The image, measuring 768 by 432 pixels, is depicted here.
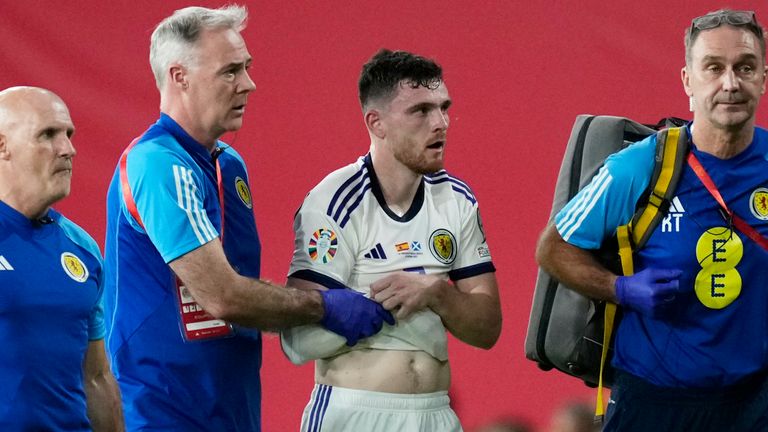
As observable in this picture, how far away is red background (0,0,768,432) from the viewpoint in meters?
5.07

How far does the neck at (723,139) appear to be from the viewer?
3.11m

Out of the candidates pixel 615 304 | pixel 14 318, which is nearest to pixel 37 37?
pixel 14 318

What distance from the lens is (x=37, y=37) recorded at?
17.3 feet

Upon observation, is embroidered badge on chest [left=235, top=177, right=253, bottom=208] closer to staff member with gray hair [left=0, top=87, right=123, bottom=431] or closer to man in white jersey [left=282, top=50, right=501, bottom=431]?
man in white jersey [left=282, top=50, right=501, bottom=431]

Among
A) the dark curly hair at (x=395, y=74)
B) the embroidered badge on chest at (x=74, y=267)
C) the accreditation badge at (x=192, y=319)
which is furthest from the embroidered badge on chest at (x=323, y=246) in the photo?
the embroidered badge on chest at (x=74, y=267)

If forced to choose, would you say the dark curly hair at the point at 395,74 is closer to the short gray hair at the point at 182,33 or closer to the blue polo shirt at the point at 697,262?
the short gray hair at the point at 182,33

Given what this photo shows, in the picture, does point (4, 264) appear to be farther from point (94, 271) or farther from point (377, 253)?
point (377, 253)

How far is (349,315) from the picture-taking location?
10.1ft

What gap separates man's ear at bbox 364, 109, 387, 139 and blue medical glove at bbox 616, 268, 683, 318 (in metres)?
0.76

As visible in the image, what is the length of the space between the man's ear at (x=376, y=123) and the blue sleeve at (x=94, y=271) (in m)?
0.78

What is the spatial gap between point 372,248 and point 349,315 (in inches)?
9.1

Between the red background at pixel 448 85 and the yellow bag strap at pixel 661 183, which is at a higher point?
the red background at pixel 448 85

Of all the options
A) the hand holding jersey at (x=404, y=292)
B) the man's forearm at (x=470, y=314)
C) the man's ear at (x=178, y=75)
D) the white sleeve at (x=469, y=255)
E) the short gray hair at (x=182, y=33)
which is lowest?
the man's forearm at (x=470, y=314)

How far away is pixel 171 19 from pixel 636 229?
1265mm
